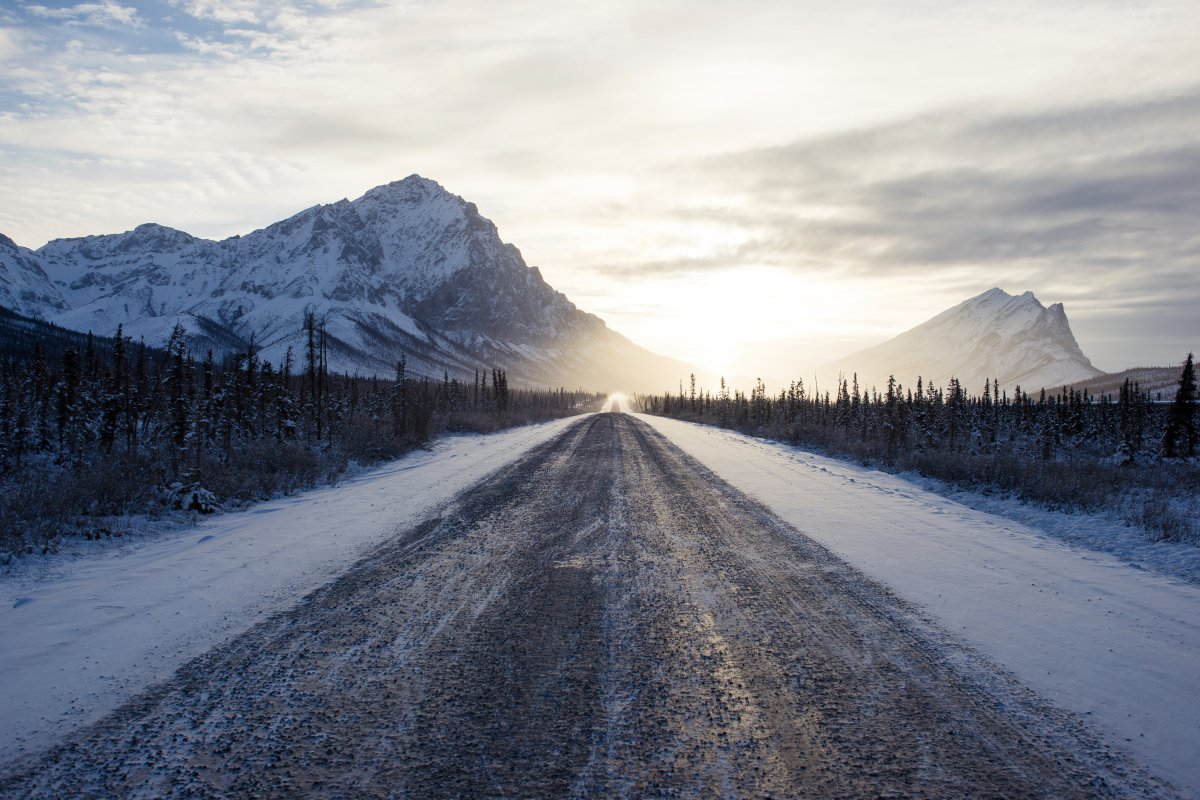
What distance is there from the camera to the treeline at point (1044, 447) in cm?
1177

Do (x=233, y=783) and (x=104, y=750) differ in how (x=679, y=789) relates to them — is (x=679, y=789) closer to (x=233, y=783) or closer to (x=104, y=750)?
(x=233, y=783)

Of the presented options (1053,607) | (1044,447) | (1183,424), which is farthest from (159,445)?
(1183,424)

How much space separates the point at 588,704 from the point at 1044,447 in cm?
3166

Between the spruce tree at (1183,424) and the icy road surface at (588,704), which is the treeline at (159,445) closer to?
the icy road surface at (588,704)

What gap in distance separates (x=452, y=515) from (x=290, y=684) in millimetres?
6091

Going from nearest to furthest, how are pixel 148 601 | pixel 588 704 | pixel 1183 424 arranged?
pixel 588 704 < pixel 148 601 < pixel 1183 424

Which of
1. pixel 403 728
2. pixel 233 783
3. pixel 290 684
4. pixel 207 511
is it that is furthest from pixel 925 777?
pixel 207 511

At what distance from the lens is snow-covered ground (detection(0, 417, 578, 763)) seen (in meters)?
3.94

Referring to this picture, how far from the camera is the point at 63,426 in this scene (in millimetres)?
31266

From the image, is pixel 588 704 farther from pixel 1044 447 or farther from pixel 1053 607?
pixel 1044 447

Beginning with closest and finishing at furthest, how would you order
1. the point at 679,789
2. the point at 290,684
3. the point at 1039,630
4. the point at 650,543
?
1. the point at 679,789
2. the point at 290,684
3. the point at 1039,630
4. the point at 650,543

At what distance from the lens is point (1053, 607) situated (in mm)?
5883

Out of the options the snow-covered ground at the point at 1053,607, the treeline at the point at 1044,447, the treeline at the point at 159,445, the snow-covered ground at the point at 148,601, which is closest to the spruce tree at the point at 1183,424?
the treeline at the point at 1044,447

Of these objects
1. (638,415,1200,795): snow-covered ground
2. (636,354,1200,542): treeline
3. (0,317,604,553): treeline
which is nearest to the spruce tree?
(636,354,1200,542): treeline
